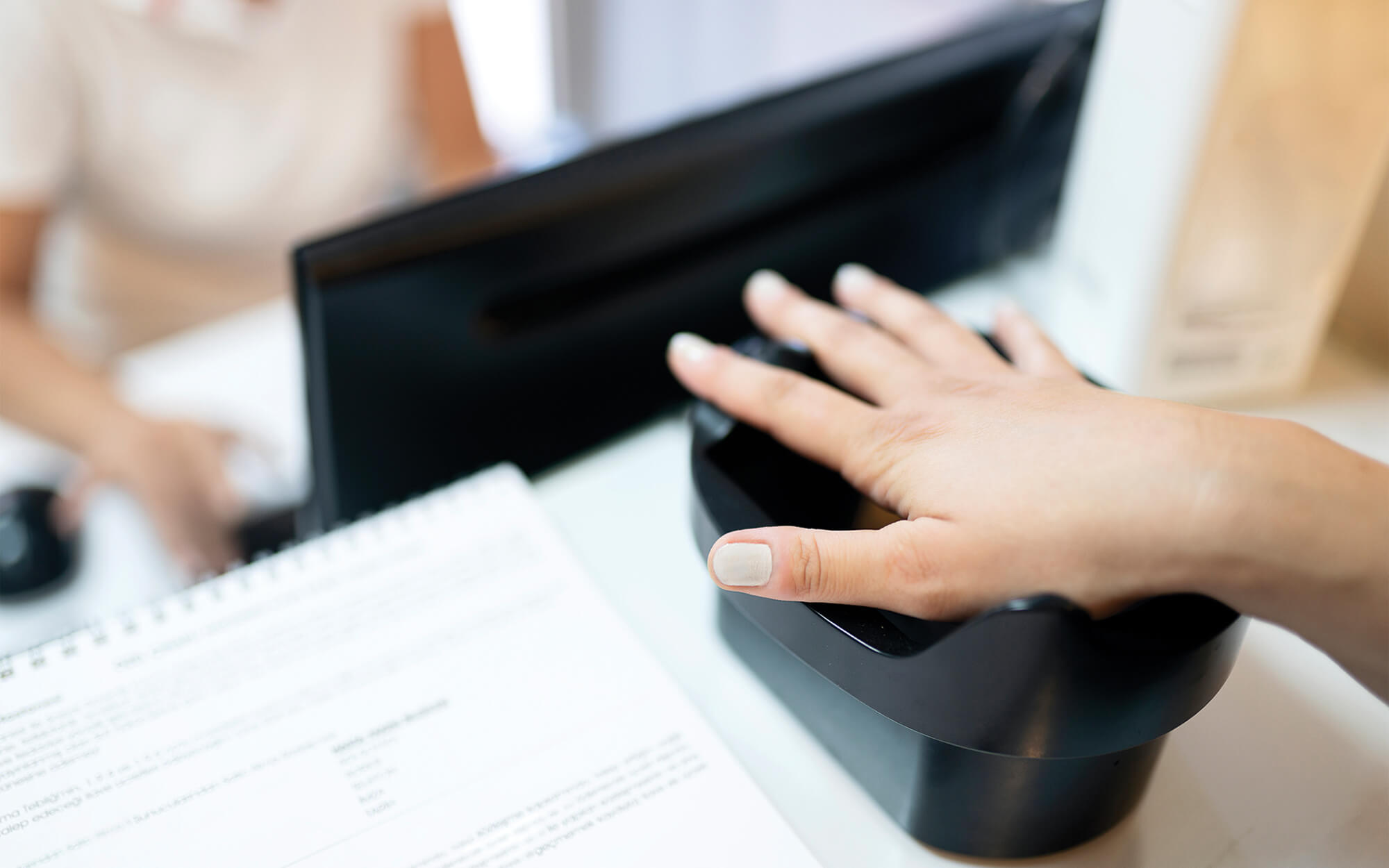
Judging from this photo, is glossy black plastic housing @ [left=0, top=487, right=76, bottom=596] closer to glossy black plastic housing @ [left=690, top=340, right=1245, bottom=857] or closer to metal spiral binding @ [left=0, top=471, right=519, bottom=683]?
metal spiral binding @ [left=0, top=471, right=519, bottom=683]

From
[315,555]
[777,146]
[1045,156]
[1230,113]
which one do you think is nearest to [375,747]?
[315,555]

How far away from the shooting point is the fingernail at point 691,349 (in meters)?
0.47

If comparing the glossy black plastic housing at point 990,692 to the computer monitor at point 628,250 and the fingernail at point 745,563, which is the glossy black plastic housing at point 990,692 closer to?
the fingernail at point 745,563

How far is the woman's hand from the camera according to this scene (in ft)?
1.05

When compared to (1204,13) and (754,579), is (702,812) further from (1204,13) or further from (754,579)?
(1204,13)

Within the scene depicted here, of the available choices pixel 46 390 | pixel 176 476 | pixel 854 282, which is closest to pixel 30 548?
pixel 176 476

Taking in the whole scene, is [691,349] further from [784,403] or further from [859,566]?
[859,566]

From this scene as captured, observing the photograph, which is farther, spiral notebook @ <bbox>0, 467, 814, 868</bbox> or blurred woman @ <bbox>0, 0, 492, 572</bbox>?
blurred woman @ <bbox>0, 0, 492, 572</bbox>

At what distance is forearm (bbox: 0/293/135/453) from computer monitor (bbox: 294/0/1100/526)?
360mm

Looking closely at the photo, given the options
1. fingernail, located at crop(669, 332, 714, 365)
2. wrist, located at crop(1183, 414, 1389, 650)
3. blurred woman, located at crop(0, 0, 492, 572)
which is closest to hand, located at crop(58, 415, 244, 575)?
blurred woman, located at crop(0, 0, 492, 572)

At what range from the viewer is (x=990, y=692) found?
1.02ft

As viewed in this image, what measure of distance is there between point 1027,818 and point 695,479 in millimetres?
179

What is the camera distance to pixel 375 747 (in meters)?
0.37

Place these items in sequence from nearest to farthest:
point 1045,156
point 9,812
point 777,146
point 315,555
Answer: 1. point 9,812
2. point 315,555
3. point 777,146
4. point 1045,156
